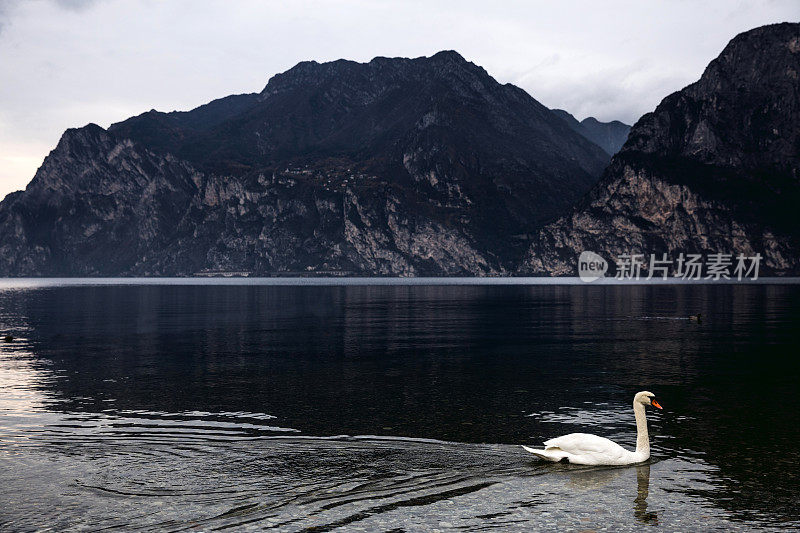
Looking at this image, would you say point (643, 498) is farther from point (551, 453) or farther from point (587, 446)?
point (551, 453)

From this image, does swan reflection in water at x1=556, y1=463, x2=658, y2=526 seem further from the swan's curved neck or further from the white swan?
the swan's curved neck

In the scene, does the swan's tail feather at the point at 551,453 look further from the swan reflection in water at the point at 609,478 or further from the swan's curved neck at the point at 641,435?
the swan's curved neck at the point at 641,435

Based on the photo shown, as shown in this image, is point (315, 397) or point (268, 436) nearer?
point (268, 436)

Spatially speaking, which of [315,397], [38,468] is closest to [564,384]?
[315,397]

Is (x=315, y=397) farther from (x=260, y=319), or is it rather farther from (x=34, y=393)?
(x=260, y=319)

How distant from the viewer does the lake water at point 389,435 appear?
1501 cm

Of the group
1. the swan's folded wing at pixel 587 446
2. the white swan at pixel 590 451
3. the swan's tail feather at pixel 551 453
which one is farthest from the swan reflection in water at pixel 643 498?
the swan's tail feather at pixel 551 453

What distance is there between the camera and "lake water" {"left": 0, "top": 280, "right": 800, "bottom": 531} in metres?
15.0

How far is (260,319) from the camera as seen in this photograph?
83.2m

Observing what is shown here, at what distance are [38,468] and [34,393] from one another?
14270mm

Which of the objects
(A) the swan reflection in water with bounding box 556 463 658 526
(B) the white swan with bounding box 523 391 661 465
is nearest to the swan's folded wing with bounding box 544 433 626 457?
(B) the white swan with bounding box 523 391 661 465

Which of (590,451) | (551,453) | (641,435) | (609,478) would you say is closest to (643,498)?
(609,478)

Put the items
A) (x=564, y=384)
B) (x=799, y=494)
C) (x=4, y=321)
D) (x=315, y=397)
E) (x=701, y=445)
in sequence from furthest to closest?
(x=4, y=321) < (x=564, y=384) < (x=315, y=397) < (x=701, y=445) < (x=799, y=494)

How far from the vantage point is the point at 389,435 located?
74.2 ft
